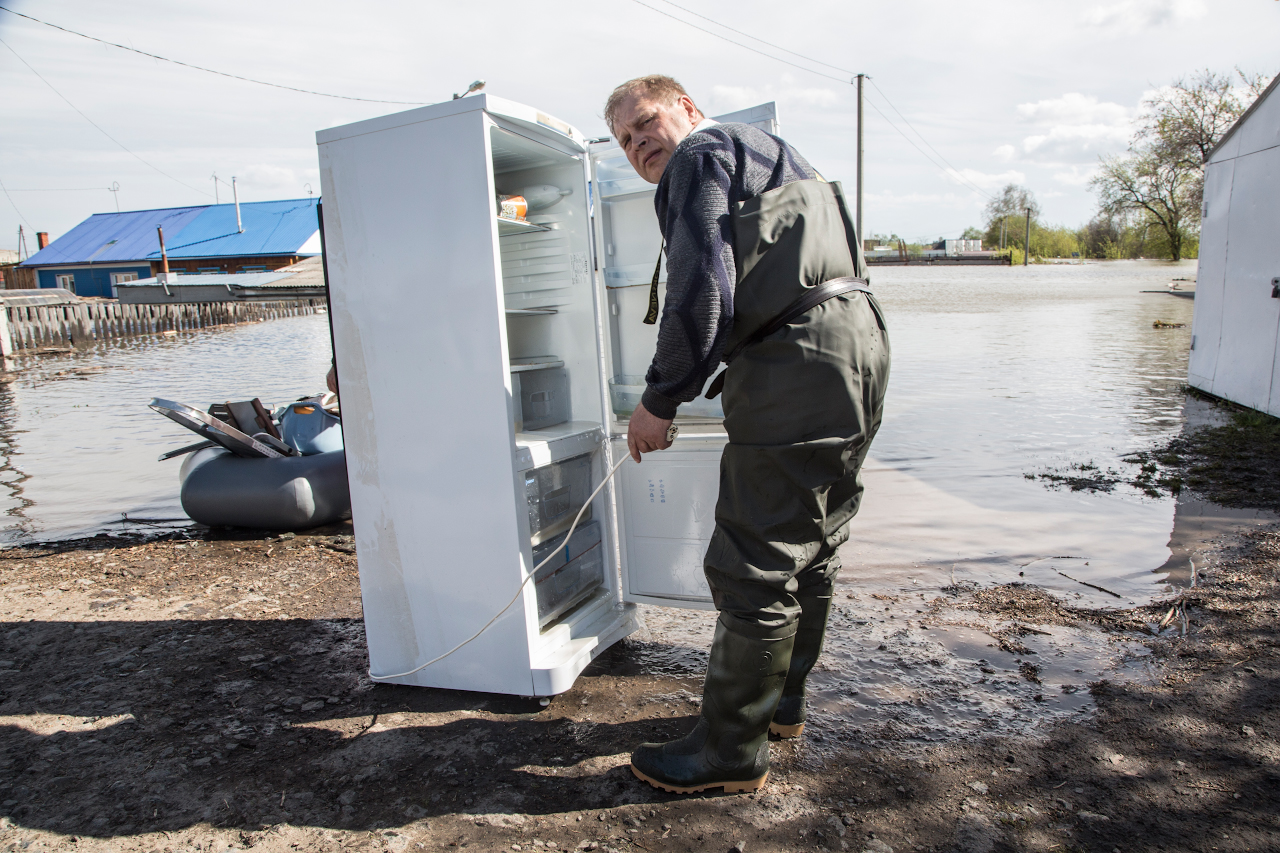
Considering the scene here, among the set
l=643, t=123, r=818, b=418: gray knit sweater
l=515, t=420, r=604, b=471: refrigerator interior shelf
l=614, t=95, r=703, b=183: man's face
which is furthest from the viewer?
l=515, t=420, r=604, b=471: refrigerator interior shelf

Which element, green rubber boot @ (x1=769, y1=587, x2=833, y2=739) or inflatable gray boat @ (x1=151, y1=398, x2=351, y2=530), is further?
inflatable gray boat @ (x1=151, y1=398, x2=351, y2=530)

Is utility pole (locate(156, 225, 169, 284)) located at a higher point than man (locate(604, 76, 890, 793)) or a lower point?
higher

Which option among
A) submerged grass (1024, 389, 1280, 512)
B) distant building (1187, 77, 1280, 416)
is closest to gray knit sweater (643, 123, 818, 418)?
submerged grass (1024, 389, 1280, 512)

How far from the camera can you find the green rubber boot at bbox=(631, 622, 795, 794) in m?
1.99

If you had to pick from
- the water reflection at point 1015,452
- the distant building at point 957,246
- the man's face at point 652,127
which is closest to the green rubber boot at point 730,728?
the man's face at point 652,127

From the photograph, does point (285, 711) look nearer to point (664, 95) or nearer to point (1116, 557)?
point (664, 95)

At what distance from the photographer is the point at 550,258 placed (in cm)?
324

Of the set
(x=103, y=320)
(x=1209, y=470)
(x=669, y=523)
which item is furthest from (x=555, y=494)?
(x=103, y=320)

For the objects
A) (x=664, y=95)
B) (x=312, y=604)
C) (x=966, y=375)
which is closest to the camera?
(x=664, y=95)

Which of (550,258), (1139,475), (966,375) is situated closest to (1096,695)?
(550,258)

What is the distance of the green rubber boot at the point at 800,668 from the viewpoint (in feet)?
7.70

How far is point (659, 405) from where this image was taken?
80.8 inches

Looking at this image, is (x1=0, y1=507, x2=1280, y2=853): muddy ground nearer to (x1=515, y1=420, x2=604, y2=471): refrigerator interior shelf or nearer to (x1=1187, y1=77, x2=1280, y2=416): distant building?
(x1=515, y1=420, x2=604, y2=471): refrigerator interior shelf

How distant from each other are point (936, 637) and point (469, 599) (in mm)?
1887
